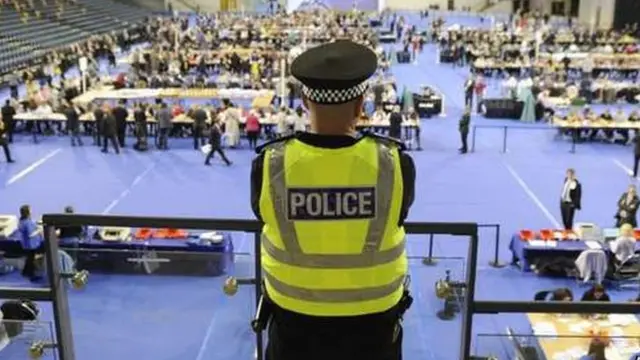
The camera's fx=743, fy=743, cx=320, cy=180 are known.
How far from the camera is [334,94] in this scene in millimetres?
2697

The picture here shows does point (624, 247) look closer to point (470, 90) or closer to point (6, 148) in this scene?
point (470, 90)

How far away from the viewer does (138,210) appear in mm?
17188

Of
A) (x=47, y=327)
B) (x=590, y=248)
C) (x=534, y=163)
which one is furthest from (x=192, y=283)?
(x=534, y=163)

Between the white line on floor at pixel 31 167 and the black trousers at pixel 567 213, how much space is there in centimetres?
1382

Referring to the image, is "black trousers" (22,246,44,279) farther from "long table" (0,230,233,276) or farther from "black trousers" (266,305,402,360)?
"black trousers" (266,305,402,360)

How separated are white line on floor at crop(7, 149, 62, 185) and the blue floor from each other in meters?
0.03

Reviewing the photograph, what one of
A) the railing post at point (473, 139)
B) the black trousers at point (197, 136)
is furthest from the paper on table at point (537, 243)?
the black trousers at point (197, 136)

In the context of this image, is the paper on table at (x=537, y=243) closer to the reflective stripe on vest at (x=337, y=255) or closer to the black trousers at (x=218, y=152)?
the black trousers at (x=218, y=152)

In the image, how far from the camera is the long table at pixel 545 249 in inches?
529

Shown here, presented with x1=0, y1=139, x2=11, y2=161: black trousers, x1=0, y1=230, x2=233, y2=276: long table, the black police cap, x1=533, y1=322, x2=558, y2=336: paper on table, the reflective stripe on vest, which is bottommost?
x1=0, y1=139, x2=11, y2=161: black trousers

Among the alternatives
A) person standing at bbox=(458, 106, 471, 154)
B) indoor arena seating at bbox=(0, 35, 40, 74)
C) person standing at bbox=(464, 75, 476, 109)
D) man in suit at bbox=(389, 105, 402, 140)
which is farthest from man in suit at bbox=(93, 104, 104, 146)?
person standing at bbox=(464, 75, 476, 109)

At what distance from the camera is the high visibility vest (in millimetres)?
2717

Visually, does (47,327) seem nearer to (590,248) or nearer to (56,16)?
(590,248)

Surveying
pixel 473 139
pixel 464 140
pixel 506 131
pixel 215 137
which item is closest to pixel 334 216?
pixel 215 137
